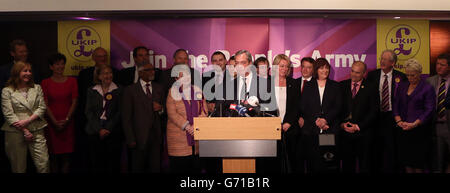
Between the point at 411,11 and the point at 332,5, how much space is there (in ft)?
3.70

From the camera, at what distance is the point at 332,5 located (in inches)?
238

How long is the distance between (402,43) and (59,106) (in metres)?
5.02

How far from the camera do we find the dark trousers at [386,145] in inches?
243

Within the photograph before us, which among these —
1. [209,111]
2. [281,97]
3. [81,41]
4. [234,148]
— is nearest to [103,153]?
[209,111]

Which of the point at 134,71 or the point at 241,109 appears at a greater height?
the point at 134,71

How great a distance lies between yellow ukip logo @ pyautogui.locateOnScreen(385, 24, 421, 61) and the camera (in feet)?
20.9

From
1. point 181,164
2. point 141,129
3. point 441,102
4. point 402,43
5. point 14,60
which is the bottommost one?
point 181,164

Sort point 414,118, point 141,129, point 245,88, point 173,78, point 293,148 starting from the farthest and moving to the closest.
Answer: point 173,78
point 293,148
point 414,118
point 141,129
point 245,88

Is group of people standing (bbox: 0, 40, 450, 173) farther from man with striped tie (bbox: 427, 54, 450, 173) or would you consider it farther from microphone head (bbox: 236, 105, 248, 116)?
microphone head (bbox: 236, 105, 248, 116)

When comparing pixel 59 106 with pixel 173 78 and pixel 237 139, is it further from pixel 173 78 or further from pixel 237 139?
pixel 237 139

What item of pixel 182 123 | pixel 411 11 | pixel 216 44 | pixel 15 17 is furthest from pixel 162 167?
pixel 411 11

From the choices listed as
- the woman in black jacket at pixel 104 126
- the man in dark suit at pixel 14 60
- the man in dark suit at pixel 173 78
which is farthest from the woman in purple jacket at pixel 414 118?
the man in dark suit at pixel 14 60

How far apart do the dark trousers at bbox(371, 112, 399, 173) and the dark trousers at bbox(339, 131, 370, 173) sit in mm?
183

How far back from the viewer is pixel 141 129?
5820 millimetres
